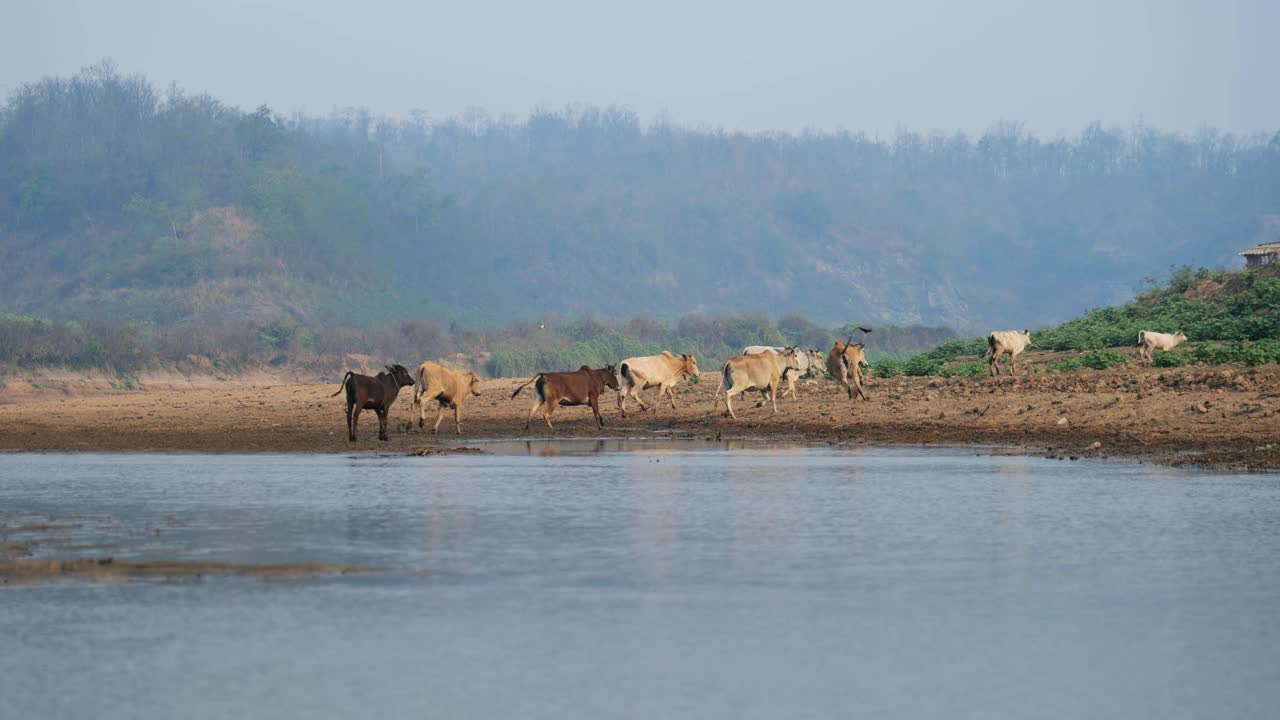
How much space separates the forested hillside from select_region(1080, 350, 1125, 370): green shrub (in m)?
51.7

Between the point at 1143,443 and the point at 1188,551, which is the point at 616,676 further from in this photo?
the point at 1143,443

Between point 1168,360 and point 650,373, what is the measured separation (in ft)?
32.1

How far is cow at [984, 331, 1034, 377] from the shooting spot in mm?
31469

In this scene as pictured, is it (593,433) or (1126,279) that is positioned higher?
(1126,279)

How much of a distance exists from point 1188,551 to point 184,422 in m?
22.3

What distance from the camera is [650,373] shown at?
99.6ft

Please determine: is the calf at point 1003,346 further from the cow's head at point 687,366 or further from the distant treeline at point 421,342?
the distant treeline at point 421,342

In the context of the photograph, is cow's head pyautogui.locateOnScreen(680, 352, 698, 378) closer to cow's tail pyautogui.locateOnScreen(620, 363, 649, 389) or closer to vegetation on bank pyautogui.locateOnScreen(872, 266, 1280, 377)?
cow's tail pyautogui.locateOnScreen(620, 363, 649, 389)

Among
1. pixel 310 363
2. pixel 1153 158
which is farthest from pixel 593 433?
pixel 1153 158

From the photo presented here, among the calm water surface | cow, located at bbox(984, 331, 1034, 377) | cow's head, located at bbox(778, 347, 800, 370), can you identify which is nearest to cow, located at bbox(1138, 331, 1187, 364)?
cow, located at bbox(984, 331, 1034, 377)

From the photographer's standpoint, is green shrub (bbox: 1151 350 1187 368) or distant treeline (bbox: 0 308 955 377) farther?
distant treeline (bbox: 0 308 955 377)

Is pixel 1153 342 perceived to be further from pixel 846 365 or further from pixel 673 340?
pixel 673 340

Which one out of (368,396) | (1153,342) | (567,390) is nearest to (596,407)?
(567,390)

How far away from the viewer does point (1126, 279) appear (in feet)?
445
